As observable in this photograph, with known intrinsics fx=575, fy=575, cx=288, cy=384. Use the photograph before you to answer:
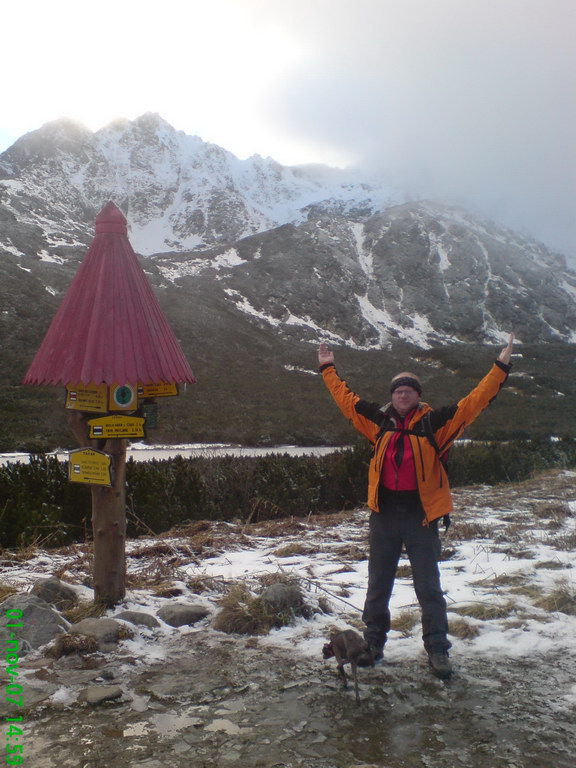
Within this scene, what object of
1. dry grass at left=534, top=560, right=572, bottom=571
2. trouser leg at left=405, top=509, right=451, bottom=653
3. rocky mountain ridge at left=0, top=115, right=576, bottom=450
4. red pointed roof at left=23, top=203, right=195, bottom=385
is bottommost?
dry grass at left=534, top=560, right=572, bottom=571

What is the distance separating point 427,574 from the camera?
3.23 meters

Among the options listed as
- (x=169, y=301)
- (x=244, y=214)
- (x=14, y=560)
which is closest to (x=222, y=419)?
(x=14, y=560)

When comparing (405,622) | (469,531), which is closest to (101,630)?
(405,622)

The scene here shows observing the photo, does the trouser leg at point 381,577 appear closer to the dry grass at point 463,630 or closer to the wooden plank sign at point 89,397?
the dry grass at point 463,630

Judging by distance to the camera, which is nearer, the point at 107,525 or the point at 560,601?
the point at 107,525

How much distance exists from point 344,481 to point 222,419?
1418 centimetres

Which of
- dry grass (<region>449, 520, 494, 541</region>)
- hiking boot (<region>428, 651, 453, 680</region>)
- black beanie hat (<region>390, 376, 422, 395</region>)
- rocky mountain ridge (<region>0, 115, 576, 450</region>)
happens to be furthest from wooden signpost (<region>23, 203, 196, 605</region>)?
rocky mountain ridge (<region>0, 115, 576, 450</region>)

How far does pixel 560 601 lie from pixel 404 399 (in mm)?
1956

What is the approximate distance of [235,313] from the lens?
50.3 meters

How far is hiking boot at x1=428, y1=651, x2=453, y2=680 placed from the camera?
300 centimetres

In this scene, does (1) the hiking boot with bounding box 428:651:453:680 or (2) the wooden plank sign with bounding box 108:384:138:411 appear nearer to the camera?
(1) the hiking boot with bounding box 428:651:453:680

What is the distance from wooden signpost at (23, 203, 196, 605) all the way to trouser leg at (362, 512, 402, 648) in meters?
1.66

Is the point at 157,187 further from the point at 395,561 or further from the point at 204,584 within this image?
the point at 395,561

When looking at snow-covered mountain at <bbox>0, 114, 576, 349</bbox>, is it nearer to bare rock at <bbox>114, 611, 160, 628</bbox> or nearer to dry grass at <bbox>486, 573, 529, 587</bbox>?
bare rock at <bbox>114, 611, 160, 628</bbox>
